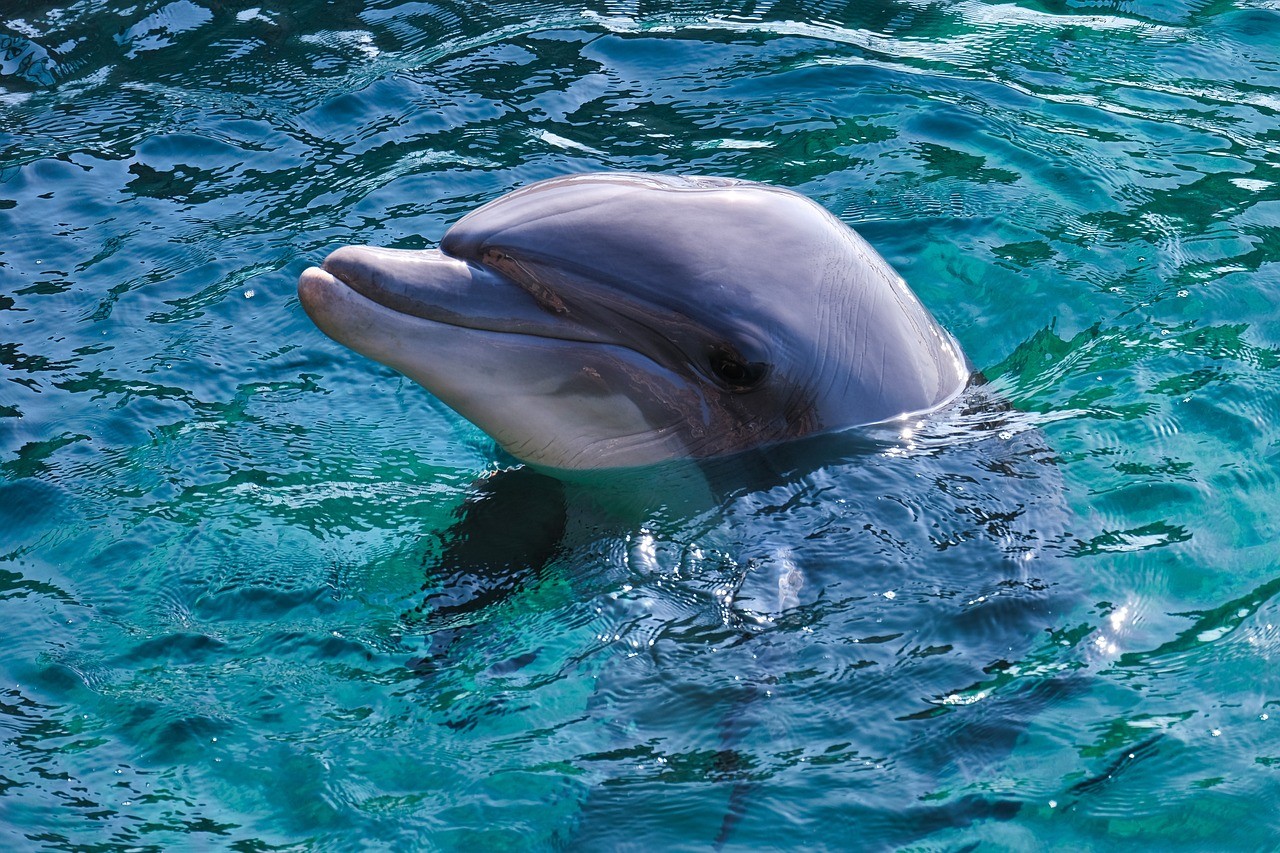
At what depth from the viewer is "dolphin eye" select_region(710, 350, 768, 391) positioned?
15.2 feet

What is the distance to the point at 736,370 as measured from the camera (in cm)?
467

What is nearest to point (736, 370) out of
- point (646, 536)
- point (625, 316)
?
point (625, 316)

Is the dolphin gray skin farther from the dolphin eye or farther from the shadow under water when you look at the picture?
the shadow under water

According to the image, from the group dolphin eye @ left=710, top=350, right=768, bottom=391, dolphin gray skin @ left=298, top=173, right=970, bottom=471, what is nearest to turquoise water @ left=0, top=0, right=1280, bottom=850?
dolphin gray skin @ left=298, top=173, right=970, bottom=471

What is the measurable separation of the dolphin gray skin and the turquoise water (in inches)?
11.5

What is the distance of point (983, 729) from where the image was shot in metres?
4.20

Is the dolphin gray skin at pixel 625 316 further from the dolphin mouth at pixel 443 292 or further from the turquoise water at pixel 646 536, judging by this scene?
the turquoise water at pixel 646 536

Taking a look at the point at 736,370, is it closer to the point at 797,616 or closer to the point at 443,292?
the point at 797,616

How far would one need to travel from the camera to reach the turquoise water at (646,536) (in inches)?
158

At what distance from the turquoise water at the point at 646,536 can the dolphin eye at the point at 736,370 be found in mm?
399

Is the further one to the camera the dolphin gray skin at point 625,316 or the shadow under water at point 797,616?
the dolphin gray skin at point 625,316

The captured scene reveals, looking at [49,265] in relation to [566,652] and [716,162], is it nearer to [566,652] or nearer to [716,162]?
[716,162]

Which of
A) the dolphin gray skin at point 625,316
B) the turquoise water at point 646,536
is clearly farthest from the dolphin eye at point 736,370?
the turquoise water at point 646,536

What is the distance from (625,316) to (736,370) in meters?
0.43
